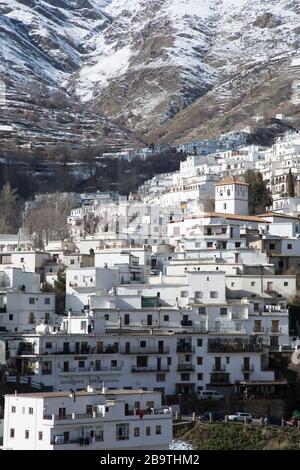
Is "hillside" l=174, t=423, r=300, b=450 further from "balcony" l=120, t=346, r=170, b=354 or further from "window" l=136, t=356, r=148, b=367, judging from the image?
"balcony" l=120, t=346, r=170, b=354

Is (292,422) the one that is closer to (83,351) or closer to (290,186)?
(83,351)

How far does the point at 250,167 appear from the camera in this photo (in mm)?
127000

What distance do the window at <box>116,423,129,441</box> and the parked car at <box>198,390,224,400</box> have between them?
1100 cm

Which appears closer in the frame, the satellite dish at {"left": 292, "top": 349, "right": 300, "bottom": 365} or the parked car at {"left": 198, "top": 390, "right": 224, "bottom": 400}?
the parked car at {"left": 198, "top": 390, "right": 224, "bottom": 400}

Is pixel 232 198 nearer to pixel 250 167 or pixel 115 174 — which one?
pixel 250 167

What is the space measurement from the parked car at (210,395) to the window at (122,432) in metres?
11.0

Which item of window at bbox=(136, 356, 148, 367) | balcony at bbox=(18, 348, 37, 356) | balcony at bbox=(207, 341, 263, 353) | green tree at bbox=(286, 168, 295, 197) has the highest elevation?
green tree at bbox=(286, 168, 295, 197)

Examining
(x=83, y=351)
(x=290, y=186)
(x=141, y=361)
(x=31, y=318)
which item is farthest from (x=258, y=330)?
(x=290, y=186)

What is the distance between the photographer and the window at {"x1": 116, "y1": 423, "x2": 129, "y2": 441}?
47656 millimetres

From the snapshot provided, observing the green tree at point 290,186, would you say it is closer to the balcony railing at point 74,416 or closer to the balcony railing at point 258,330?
the balcony railing at point 258,330

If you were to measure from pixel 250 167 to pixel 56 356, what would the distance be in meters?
71.8

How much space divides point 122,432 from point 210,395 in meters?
11.5

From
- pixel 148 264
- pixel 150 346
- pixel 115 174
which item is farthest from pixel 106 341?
pixel 115 174

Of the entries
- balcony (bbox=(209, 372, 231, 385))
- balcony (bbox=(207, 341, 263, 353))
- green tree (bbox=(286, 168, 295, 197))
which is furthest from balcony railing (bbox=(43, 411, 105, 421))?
green tree (bbox=(286, 168, 295, 197))
